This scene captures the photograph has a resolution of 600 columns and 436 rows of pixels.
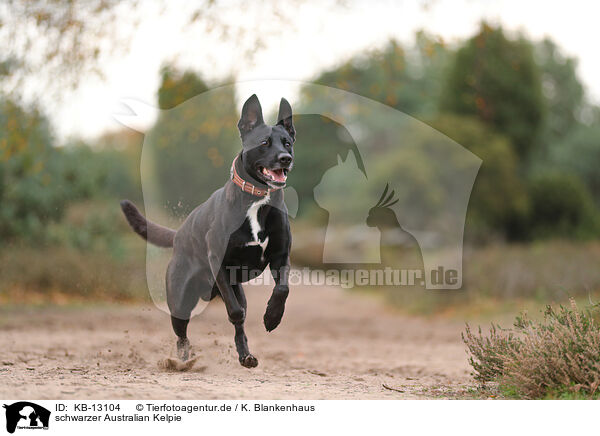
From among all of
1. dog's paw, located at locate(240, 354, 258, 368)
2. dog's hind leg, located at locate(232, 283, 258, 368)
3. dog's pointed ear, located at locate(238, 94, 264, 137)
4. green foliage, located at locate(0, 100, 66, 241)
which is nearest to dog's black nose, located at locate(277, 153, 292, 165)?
dog's pointed ear, located at locate(238, 94, 264, 137)

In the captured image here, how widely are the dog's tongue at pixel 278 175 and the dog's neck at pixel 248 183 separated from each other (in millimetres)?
177

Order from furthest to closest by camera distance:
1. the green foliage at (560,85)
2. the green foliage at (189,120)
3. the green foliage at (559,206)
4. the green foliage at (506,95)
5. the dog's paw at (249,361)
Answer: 1. the green foliage at (560,85)
2. the green foliage at (506,95)
3. the green foliage at (559,206)
4. the green foliage at (189,120)
5. the dog's paw at (249,361)

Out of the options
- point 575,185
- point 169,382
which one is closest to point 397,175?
point 575,185

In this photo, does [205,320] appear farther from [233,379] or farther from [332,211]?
[332,211]

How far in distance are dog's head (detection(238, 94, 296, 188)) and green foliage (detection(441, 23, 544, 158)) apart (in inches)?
876

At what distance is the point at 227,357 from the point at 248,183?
3.06m

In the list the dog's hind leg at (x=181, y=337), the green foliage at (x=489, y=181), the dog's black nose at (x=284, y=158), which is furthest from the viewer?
the green foliage at (x=489, y=181)

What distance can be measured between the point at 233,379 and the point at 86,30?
18.9ft

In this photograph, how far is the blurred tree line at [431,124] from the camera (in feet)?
34.7

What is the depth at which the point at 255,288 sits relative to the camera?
20.6 m

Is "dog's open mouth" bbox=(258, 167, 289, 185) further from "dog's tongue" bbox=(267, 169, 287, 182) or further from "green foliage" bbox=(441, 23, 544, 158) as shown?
"green foliage" bbox=(441, 23, 544, 158)

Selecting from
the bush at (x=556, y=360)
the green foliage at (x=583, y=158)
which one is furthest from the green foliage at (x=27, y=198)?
the green foliage at (x=583, y=158)

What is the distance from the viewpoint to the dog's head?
4.83 metres
